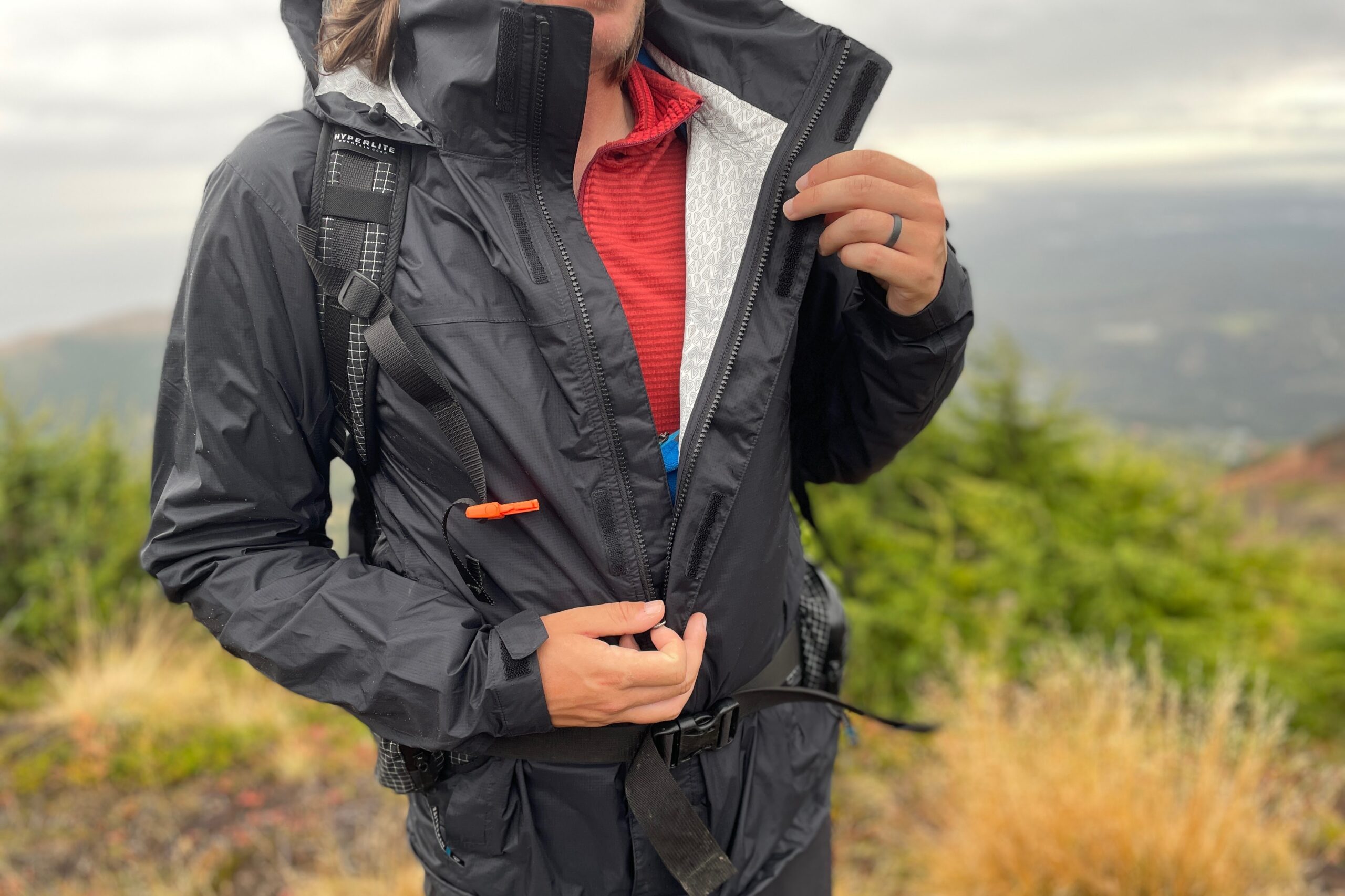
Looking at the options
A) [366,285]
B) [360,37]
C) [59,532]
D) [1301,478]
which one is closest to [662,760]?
[366,285]

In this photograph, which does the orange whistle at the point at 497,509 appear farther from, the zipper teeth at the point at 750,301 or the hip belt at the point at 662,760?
the hip belt at the point at 662,760

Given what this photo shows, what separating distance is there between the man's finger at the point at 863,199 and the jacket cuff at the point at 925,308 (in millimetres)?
137

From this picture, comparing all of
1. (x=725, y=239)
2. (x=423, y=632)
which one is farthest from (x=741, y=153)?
(x=423, y=632)

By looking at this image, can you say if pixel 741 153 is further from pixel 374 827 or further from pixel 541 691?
pixel 374 827

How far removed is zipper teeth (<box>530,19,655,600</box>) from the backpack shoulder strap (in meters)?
0.19

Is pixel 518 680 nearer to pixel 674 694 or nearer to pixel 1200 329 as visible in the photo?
pixel 674 694

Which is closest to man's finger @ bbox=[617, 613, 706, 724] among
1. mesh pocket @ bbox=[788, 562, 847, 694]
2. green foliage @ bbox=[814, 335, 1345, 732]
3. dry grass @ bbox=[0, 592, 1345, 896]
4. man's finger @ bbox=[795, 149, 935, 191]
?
mesh pocket @ bbox=[788, 562, 847, 694]

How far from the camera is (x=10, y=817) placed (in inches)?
159

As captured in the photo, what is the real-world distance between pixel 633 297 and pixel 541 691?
63 centimetres

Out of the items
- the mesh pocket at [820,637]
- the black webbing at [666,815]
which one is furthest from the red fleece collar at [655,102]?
the black webbing at [666,815]

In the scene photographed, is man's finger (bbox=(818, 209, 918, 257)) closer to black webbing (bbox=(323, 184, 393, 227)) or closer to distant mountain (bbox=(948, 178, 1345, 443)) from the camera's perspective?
black webbing (bbox=(323, 184, 393, 227))

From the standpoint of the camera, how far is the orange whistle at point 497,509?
1.23 m

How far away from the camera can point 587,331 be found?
1.25m

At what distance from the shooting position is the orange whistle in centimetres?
123
